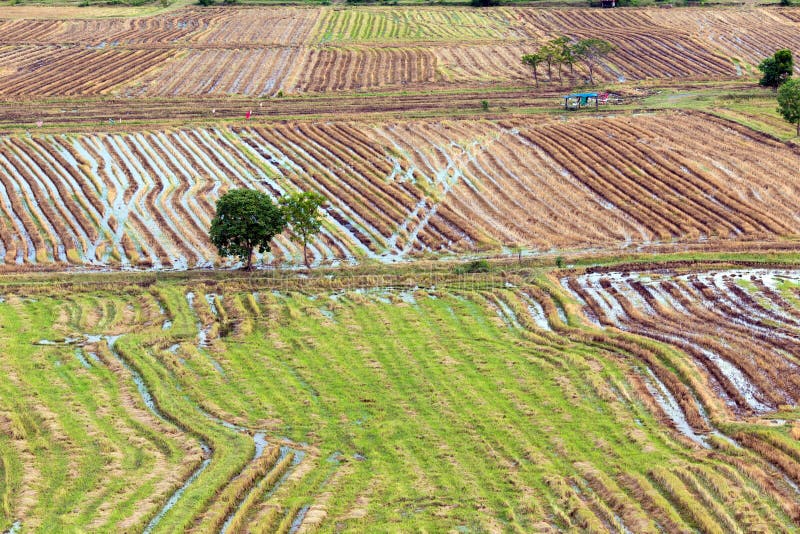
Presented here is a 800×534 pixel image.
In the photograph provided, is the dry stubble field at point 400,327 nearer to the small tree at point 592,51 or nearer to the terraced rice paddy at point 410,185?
the terraced rice paddy at point 410,185

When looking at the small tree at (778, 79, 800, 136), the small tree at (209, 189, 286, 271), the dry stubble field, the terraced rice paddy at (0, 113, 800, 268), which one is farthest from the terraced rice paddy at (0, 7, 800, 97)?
the small tree at (209, 189, 286, 271)

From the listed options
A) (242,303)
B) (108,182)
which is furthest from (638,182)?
(108,182)

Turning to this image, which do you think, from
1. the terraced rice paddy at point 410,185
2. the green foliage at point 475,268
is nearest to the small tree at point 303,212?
the terraced rice paddy at point 410,185

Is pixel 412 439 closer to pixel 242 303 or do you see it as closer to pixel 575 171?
pixel 242 303

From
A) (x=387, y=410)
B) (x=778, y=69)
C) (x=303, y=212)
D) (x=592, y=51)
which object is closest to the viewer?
(x=387, y=410)

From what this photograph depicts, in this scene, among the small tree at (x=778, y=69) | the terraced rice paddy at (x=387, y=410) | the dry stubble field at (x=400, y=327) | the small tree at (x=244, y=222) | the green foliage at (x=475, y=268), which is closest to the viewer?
the terraced rice paddy at (x=387, y=410)

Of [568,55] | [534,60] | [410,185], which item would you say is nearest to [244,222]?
[410,185]

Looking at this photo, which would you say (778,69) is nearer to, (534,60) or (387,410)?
(534,60)
